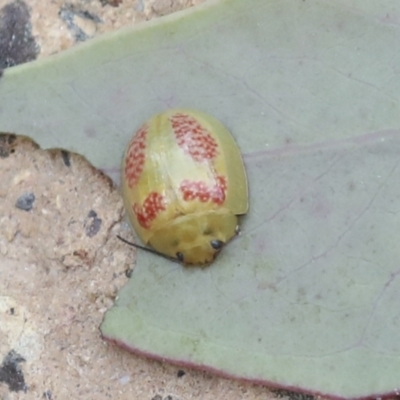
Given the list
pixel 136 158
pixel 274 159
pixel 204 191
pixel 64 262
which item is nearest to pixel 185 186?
pixel 204 191

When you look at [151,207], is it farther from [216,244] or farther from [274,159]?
[274,159]

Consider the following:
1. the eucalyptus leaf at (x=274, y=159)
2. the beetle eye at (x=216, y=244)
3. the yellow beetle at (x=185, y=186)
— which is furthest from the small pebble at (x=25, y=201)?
the beetle eye at (x=216, y=244)

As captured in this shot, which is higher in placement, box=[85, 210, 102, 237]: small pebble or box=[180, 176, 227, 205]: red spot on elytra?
box=[180, 176, 227, 205]: red spot on elytra

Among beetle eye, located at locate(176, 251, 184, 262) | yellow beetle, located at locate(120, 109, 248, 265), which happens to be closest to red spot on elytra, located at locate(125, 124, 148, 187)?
yellow beetle, located at locate(120, 109, 248, 265)

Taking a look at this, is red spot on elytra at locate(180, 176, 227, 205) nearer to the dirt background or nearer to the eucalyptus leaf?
the eucalyptus leaf

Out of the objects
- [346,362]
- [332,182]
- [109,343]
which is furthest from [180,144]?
[346,362]

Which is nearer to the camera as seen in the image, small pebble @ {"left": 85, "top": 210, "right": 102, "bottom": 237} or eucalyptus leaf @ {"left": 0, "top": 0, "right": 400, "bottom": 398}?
eucalyptus leaf @ {"left": 0, "top": 0, "right": 400, "bottom": 398}

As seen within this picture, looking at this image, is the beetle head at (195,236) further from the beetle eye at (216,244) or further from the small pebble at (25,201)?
the small pebble at (25,201)

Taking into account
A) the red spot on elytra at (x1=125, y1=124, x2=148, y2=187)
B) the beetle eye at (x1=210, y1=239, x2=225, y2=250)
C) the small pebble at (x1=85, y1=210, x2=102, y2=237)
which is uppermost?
the red spot on elytra at (x1=125, y1=124, x2=148, y2=187)
